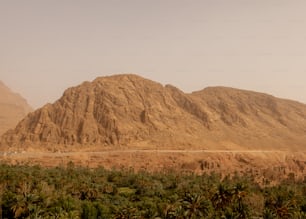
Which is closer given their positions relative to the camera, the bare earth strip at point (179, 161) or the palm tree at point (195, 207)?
the palm tree at point (195, 207)

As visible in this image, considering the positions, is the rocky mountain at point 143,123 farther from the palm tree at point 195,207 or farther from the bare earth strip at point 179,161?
the palm tree at point 195,207

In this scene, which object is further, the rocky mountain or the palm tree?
the rocky mountain

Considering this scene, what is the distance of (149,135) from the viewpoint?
138 meters

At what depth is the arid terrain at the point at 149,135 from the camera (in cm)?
11119

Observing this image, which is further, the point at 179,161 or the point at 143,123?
the point at 143,123

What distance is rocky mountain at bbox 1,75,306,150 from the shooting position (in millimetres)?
132500

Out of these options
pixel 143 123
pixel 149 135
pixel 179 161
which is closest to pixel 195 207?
pixel 179 161

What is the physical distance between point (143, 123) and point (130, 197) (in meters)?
76.6

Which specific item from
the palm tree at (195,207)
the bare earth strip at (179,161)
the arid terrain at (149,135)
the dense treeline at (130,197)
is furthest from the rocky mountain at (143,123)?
the palm tree at (195,207)

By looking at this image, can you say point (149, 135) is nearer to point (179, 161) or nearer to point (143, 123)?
point (143, 123)

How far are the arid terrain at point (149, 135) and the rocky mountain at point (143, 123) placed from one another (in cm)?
33

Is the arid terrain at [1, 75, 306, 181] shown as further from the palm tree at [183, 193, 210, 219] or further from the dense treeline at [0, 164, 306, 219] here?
the palm tree at [183, 193, 210, 219]

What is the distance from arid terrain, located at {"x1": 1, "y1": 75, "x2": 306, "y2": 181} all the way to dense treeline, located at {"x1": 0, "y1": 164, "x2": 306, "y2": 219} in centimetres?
2738

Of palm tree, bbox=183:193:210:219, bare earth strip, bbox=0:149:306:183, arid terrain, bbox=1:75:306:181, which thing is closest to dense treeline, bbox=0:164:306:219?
palm tree, bbox=183:193:210:219
